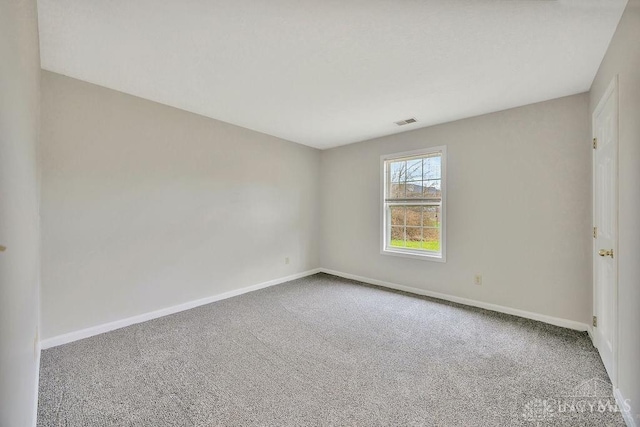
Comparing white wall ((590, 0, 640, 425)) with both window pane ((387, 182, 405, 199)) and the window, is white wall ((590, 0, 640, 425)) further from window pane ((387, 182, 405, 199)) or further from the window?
window pane ((387, 182, 405, 199))

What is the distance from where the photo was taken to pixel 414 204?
3.85 metres

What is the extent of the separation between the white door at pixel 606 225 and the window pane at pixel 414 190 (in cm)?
178

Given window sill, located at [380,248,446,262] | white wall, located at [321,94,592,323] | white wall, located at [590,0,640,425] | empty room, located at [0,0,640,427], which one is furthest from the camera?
window sill, located at [380,248,446,262]

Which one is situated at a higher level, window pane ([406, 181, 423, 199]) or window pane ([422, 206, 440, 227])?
window pane ([406, 181, 423, 199])

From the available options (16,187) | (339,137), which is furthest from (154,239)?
(339,137)

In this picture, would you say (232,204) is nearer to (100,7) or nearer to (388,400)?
(100,7)

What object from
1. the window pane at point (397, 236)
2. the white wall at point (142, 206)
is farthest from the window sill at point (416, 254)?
the white wall at point (142, 206)

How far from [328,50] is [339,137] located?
225 centimetres

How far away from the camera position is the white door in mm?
1717

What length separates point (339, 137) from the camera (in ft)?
13.7

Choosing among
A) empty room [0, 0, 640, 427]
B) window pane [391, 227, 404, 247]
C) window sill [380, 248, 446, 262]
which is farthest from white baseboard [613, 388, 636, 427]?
window pane [391, 227, 404, 247]

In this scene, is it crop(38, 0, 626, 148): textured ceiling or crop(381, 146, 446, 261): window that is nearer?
crop(38, 0, 626, 148): textured ceiling

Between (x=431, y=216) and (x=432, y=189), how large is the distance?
0.38 m

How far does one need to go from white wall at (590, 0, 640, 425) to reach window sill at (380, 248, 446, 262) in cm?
193
